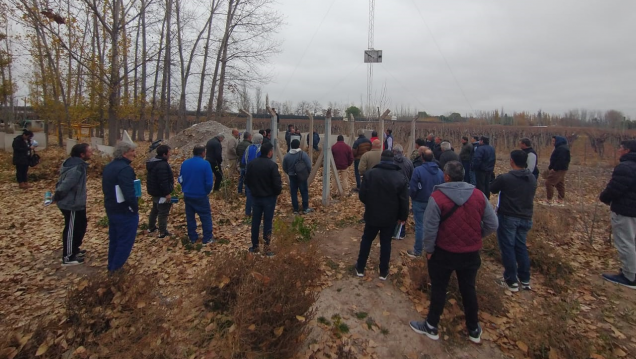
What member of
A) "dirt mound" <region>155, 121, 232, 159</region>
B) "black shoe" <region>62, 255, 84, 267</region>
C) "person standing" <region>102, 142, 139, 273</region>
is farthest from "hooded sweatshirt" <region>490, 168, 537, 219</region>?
"dirt mound" <region>155, 121, 232, 159</region>

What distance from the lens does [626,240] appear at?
479 centimetres

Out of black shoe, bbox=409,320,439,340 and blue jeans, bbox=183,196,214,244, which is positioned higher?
blue jeans, bbox=183,196,214,244

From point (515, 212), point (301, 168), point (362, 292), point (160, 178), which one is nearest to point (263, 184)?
point (160, 178)

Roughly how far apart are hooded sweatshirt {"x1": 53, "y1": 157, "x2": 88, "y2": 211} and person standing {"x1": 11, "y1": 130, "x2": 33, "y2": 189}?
6.19 m

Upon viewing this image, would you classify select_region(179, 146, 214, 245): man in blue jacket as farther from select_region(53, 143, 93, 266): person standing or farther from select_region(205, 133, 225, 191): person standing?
select_region(205, 133, 225, 191): person standing

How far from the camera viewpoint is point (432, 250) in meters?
3.58

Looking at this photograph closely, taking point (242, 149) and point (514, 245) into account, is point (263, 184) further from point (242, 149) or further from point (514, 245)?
point (242, 149)

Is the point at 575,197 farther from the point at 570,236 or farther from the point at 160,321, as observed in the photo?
the point at 160,321

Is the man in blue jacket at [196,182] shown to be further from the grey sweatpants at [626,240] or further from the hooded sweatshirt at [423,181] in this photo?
the grey sweatpants at [626,240]

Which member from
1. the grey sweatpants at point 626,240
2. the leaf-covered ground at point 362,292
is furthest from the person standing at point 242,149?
the grey sweatpants at point 626,240

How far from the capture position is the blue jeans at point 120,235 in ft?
14.9

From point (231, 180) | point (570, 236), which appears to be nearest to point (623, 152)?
point (570, 236)

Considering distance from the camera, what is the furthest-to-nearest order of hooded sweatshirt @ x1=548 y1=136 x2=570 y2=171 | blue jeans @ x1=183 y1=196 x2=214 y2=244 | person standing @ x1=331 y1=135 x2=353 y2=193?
person standing @ x1=331 y1=135 x2=353 y2=193, hooded sweatshirt @ x1=548 y1=136 x2=570 y2=171, blue jeans @ x1=183 y1=196 x2=214 y2=244

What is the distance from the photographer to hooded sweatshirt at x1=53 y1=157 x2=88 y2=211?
15.7 feet
